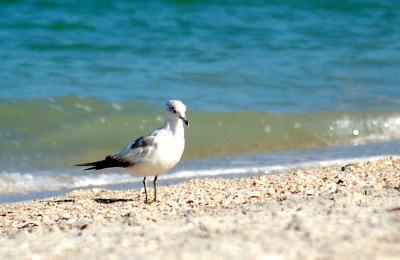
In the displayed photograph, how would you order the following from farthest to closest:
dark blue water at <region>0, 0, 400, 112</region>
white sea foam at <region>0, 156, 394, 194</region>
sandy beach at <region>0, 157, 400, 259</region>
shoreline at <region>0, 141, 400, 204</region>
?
dark blue water at <region>0, 0, 400, 112</region>
white sea foam at <region>0, 156, 394, 194</region>
shoreline at <region>0, 141, 400, 204</region>
sandy beach at <region>0, 157, 400, 259</region>

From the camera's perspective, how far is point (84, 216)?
6.42 m

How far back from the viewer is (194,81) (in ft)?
41.3

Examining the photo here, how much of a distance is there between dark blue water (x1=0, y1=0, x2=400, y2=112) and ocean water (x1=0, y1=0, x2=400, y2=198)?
29 mm

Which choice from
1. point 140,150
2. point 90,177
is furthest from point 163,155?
point 90,177

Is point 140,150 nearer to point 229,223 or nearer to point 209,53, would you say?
point 229,223

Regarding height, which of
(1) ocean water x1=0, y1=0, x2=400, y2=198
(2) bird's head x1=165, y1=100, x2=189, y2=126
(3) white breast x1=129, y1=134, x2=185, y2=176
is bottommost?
Result: (3) white breast x1=129, y1=134, x2=185, y2=176

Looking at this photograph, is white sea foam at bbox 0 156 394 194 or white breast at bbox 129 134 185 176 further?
white sea foam at bbox 0 156 394 194

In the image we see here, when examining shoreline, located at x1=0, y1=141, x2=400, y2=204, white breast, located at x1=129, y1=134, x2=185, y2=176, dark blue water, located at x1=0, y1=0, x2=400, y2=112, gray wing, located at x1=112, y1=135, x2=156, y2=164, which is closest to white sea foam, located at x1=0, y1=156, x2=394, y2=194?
shoreline, located at x1=0, y1=141, x2=400, y2=204

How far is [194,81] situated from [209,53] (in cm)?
208

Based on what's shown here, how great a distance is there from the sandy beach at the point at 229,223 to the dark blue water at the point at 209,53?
439 cm

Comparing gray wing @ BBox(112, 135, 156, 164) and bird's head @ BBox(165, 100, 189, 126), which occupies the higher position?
bird's head @ BBox(165, 100, 189, 126)

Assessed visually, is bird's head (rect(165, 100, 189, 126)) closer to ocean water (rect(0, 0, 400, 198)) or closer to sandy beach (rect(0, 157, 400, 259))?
sandy beach (rect(0, 157, 400, 259))

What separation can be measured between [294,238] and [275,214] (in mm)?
671

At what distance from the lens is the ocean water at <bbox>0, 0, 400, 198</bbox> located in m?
9.91
